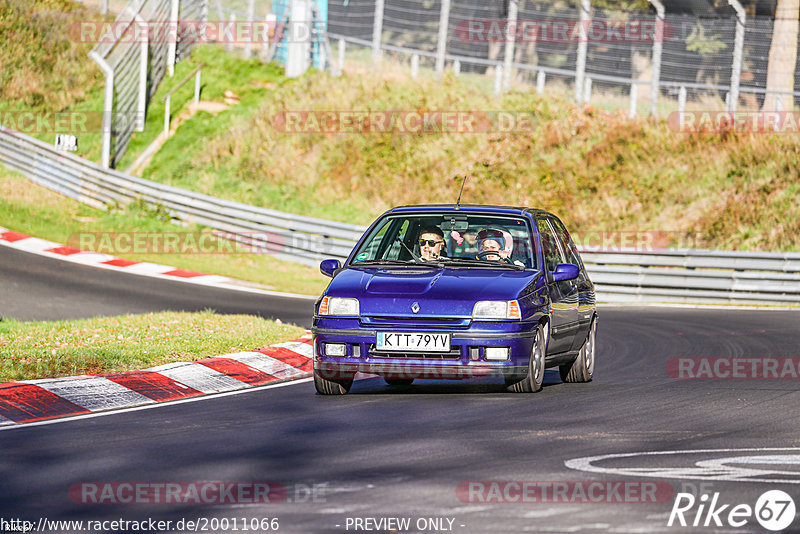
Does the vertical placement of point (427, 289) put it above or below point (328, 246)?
above

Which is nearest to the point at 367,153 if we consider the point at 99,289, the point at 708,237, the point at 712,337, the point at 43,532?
the point at 708,237

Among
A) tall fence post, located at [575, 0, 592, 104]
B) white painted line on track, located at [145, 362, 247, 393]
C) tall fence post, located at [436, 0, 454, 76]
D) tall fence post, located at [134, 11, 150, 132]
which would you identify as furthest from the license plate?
tall fence post, located at [134, 11, 150, 132]

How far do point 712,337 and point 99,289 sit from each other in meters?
9.69

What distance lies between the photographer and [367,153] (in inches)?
1265

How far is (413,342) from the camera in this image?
9273 millimetres

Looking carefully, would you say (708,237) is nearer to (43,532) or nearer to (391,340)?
(391,340)

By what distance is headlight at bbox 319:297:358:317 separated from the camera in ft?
31.0

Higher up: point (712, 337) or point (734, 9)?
point (734, 9)

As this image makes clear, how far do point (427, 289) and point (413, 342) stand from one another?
1.45 ft

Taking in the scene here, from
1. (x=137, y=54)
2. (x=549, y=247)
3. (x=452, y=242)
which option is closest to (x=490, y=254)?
(x=452, y=242)

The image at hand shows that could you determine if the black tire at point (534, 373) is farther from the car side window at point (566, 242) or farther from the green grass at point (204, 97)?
the green grass at point (204, 97)

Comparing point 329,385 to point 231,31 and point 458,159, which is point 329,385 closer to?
point 458,159

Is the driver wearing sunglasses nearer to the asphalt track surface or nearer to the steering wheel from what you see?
the steering wheel

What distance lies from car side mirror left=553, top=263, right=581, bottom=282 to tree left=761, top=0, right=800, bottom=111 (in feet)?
68.0
